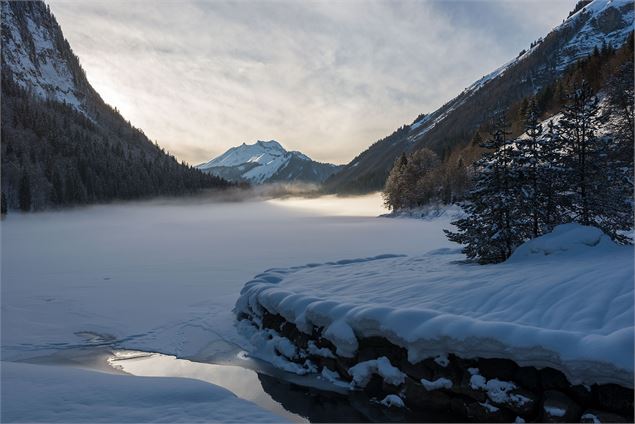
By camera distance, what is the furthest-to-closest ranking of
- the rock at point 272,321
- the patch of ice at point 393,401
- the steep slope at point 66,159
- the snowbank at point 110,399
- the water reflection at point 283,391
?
the steep slope at point 66,159 → the rock at point 272,321 → the patch of ice at point 393,401 → the water reflection at point 283,391 → the snowbank at point 110,399

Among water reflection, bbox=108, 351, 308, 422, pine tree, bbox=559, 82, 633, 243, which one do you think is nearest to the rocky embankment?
water reflection, bbox=108, 351, 308, 422

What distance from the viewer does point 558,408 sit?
705 cm

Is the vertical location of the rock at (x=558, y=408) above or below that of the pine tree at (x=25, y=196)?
below

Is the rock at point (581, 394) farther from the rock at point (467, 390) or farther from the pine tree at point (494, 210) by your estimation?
the pine tree at point (494, 210)

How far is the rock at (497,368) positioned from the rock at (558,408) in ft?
2.32

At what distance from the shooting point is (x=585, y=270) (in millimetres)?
10211

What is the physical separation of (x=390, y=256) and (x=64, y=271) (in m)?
20.5

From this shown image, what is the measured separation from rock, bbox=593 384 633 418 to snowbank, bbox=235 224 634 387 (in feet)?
0.58

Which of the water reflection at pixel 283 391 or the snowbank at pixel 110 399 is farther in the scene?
the water reflection at pixel 283 391

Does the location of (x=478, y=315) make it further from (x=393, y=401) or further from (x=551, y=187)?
(x=551, y=187)

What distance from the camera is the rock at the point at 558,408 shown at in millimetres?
6965

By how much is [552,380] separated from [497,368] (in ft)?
3.14

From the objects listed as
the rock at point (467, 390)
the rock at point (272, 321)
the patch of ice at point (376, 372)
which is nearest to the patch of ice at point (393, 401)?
the patch of ice at point (376, 372)

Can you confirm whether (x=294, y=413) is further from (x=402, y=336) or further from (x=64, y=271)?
(x=64, y=271)
